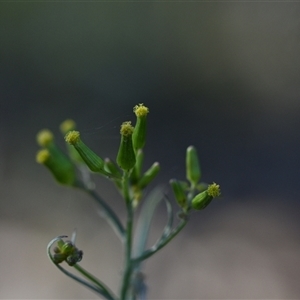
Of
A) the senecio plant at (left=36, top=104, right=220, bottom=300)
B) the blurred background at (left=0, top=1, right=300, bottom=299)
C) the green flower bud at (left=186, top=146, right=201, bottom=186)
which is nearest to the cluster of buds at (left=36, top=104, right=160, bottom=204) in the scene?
the senecio plant at (left=36, top=104, right=220, bottom=300)

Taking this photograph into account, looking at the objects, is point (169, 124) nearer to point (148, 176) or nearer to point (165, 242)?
point (148, 176)

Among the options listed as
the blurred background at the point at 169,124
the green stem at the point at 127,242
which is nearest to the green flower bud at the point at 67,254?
the green stem at the point at 127,242

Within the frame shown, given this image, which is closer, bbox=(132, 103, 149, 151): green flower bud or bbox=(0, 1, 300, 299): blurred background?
bbox=(132, 103, 149, 151): green flower bud

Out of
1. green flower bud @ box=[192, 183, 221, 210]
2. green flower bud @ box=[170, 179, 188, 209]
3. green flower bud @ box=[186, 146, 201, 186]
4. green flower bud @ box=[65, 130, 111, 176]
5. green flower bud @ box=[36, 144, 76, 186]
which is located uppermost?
green flower bud @ box=[36, 144, 76, 186]

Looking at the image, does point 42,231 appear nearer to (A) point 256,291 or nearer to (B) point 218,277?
(B) point 218,277

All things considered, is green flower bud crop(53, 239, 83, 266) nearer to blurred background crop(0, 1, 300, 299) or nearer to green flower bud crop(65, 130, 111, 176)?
green flower bud crop(65, 130, 111, 176)
